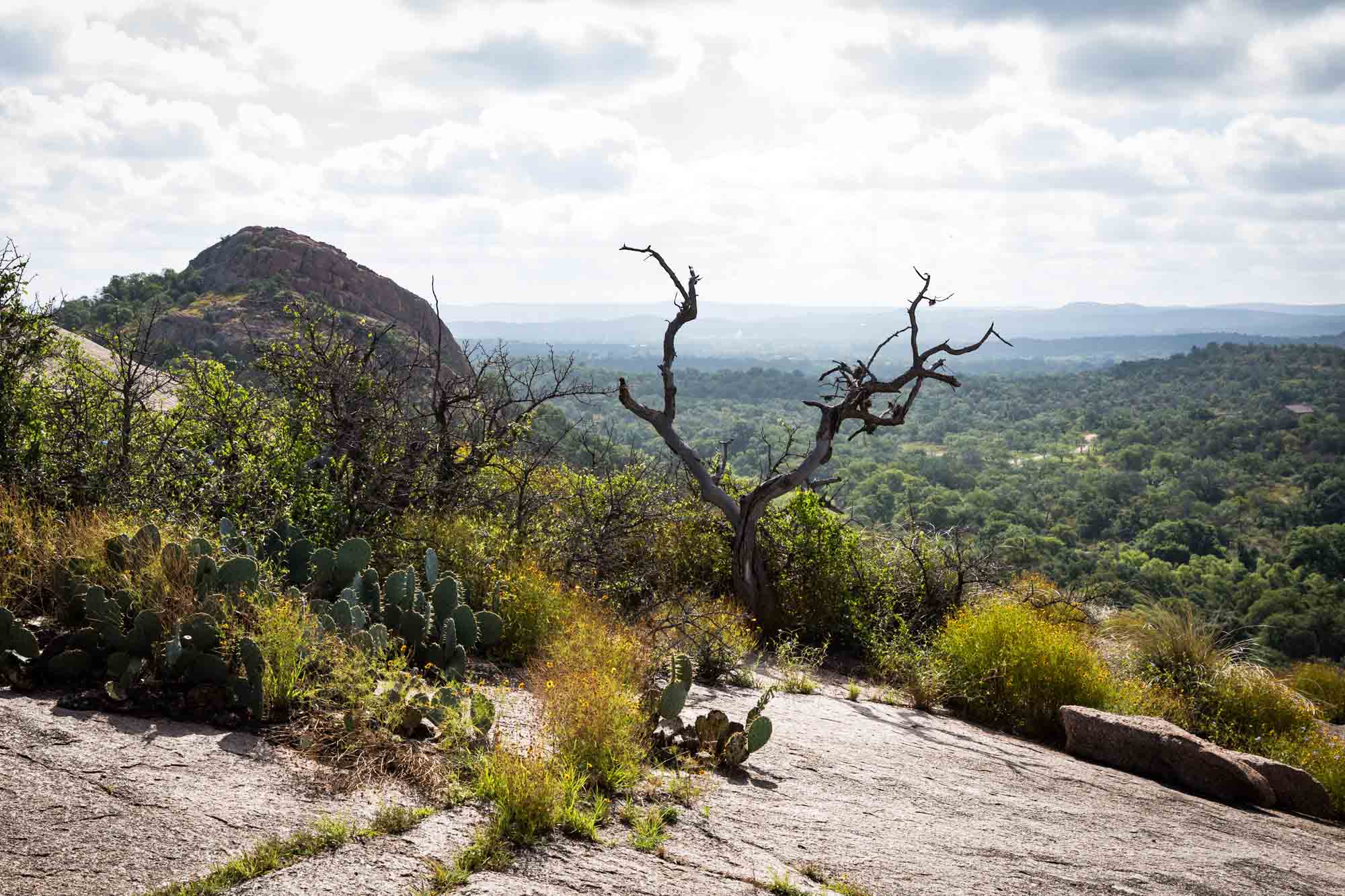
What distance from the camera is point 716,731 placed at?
480 cm

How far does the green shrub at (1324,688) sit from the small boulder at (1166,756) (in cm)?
596

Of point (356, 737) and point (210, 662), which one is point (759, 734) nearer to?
point (356, 737)

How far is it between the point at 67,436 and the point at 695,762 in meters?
6.33

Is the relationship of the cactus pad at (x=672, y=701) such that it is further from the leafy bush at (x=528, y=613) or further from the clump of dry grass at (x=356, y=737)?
the leafy bush at (x=528, y=613)

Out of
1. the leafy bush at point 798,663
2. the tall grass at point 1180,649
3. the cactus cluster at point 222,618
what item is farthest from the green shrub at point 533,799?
the tall grass at point 1180,649

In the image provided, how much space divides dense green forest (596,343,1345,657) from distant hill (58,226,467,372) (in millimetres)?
13526

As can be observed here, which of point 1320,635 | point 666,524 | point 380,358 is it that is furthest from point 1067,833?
point 1320,635

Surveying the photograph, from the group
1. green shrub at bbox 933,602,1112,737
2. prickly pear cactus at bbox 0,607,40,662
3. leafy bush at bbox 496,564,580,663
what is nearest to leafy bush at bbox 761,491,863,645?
green shrub at bbox 933,602,1112,737

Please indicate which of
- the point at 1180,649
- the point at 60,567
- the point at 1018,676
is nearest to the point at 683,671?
the point at 60,567

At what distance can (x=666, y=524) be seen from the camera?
10797mm

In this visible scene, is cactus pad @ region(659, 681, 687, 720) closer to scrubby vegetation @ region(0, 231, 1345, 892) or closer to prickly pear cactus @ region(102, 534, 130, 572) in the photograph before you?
scrubby vegetation @ region(0, 231, 1345, 892)

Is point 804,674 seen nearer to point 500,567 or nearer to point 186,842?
point 500,567

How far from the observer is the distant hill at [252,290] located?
32844mm

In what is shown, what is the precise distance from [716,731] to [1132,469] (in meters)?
74.9
